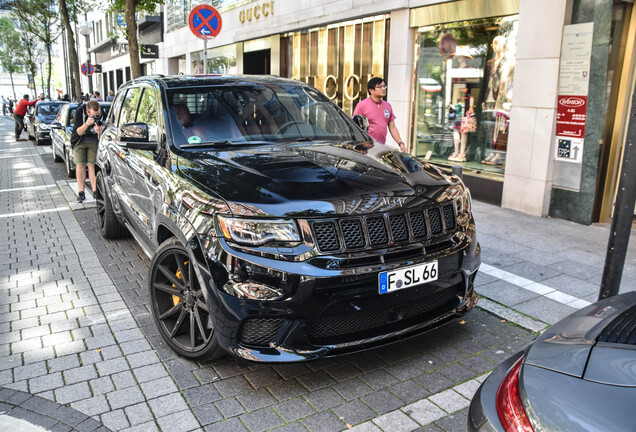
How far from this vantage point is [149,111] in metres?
4.65

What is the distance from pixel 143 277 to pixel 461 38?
6.98 metres

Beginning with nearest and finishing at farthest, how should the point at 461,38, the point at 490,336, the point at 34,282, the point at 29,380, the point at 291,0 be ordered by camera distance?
the point at 29,380, the point at 490,336, the point at 34,282, the point at 461,38, the point at 291,0

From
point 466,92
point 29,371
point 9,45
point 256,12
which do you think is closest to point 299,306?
point 29,371

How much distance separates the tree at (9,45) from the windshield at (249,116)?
195 ft

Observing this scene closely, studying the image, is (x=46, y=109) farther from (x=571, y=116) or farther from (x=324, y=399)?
(x=324, y=399)

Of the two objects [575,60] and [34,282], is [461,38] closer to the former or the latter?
[575,60]

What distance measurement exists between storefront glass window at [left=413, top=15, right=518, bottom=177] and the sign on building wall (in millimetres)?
1208

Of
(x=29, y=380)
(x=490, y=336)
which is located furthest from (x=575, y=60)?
(x=29, y=380)

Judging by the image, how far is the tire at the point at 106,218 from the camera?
6.30 meters

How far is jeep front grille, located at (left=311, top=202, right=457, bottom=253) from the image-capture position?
2977 mm

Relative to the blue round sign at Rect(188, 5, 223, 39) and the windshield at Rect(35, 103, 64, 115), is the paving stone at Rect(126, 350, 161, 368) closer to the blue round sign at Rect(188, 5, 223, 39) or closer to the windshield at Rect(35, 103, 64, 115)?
the blue round sign at Rect(188, 5, 223, 39)

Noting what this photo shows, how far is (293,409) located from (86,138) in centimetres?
685

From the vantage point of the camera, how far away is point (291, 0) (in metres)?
14.0

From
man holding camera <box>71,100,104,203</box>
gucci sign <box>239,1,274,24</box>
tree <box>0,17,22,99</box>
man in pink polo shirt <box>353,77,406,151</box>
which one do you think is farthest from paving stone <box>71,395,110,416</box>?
tree <box>0,17,22,99</box>
